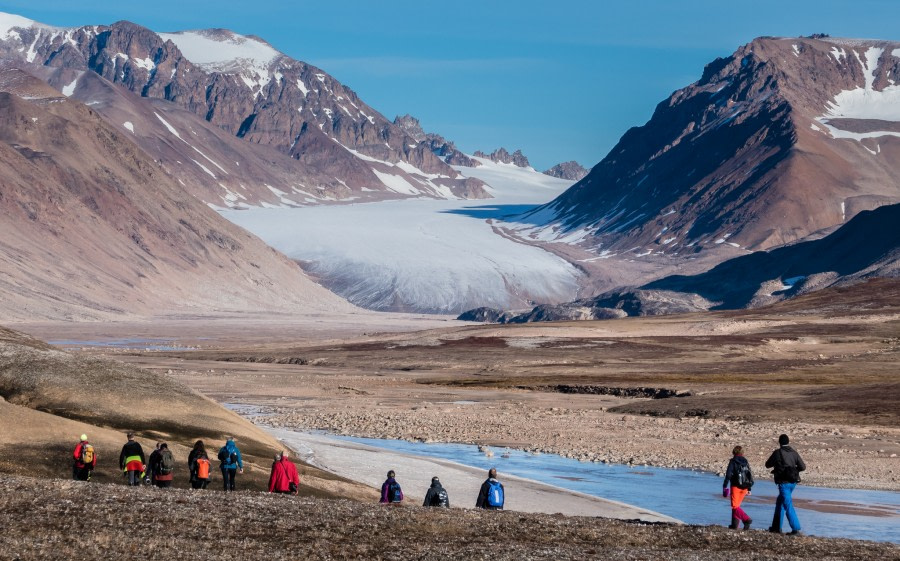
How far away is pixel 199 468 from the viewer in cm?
3153

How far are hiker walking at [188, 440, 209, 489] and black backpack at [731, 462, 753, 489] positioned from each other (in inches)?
508

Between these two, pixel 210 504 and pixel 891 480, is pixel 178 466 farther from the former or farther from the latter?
pixel 891 480

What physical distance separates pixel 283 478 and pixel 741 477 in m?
11.0

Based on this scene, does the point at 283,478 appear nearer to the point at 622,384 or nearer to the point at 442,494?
the point at 442,494

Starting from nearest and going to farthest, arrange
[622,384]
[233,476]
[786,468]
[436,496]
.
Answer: [786,468], [436,496], [233,476], [622,384]

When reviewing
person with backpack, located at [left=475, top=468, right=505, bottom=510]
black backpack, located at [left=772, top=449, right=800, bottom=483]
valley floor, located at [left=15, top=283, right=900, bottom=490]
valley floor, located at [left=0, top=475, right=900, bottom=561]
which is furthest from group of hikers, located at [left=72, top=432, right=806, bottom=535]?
valley floor, located at [left=15, top=283, right=900, bottom=490]

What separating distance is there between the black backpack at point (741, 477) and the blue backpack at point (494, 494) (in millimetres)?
5529

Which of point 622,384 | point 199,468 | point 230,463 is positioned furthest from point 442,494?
point 622,384

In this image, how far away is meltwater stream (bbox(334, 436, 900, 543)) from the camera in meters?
35.5

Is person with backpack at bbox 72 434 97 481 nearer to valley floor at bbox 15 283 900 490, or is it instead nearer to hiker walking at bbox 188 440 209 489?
hiker walking at bbox 188 440 209 489

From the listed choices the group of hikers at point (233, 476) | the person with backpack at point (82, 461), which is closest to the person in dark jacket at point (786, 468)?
the group of hikers at point (233, 476)

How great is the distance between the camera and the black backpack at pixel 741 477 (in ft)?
89.3

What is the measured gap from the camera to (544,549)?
24.2 meters

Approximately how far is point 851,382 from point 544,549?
6507 cm
